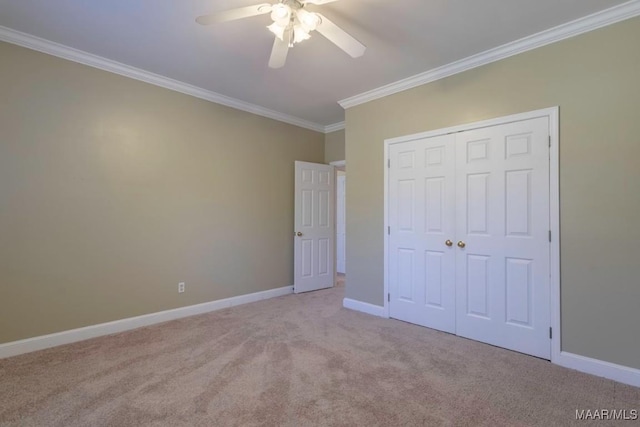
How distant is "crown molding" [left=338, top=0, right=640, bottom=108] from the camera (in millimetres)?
2305

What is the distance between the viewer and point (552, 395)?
2.11m

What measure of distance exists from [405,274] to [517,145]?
5.55 ft

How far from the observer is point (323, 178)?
5199mm

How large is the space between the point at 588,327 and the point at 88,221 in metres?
4.42

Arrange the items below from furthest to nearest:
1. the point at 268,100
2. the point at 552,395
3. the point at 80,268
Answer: the point at 268,100
the point at 80,268
the point at 552,395

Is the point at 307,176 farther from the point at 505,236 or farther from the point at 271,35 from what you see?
the point at 505,236

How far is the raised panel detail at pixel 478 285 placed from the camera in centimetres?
298

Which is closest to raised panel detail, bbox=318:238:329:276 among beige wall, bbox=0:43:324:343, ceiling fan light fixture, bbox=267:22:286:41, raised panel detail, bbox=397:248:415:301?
beige wall, bbox=0:43:324:343

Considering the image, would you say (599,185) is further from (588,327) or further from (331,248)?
(331,248)

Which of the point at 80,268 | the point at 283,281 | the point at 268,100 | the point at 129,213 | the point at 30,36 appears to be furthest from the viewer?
the point at 283,281

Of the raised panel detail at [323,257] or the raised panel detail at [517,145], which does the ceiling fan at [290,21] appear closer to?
the raised panel detail at [517,145]

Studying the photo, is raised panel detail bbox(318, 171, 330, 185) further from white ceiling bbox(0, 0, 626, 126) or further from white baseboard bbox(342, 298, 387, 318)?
white baseboard bbox(342, 298, 387, 318)

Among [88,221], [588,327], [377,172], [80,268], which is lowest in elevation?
[588,327]

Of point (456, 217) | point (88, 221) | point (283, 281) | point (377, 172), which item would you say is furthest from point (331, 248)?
point (88, 221)
